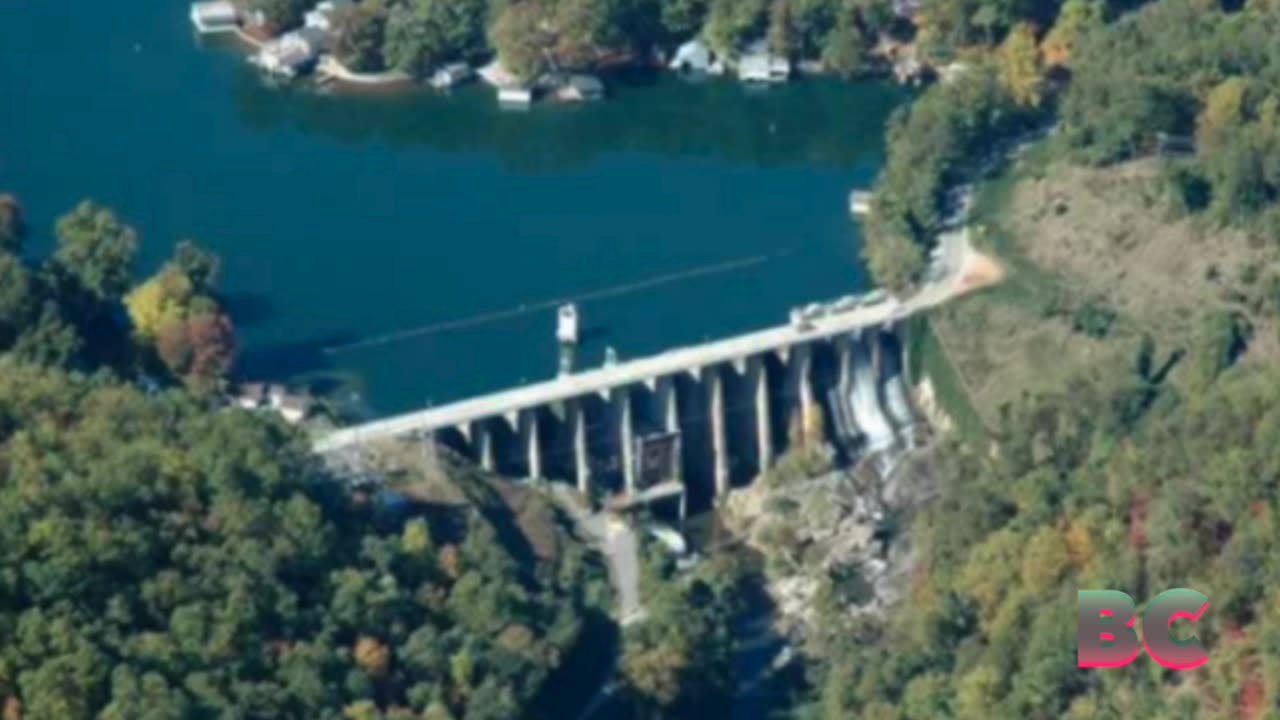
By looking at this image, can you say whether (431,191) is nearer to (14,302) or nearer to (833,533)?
(14,302)

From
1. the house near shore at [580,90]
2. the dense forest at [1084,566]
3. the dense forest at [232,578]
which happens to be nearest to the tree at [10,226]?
the dense forest at [232,578]

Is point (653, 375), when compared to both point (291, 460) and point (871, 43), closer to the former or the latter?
point (291, 460)

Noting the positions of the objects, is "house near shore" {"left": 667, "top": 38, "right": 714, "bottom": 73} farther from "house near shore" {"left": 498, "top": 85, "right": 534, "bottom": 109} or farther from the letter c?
the letter c

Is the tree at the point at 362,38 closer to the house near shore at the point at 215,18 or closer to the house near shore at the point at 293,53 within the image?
the house near shore at the point at 293,53

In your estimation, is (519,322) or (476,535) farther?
(519,322)

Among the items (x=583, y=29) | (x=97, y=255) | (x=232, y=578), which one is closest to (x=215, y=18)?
(x=583, y=29)

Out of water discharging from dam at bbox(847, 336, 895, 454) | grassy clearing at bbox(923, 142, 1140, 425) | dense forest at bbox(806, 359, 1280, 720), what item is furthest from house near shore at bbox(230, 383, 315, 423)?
grassy clearing at bbox(923, 142, 1140, 425)

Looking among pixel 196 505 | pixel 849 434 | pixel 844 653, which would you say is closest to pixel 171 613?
pixel 196 505
